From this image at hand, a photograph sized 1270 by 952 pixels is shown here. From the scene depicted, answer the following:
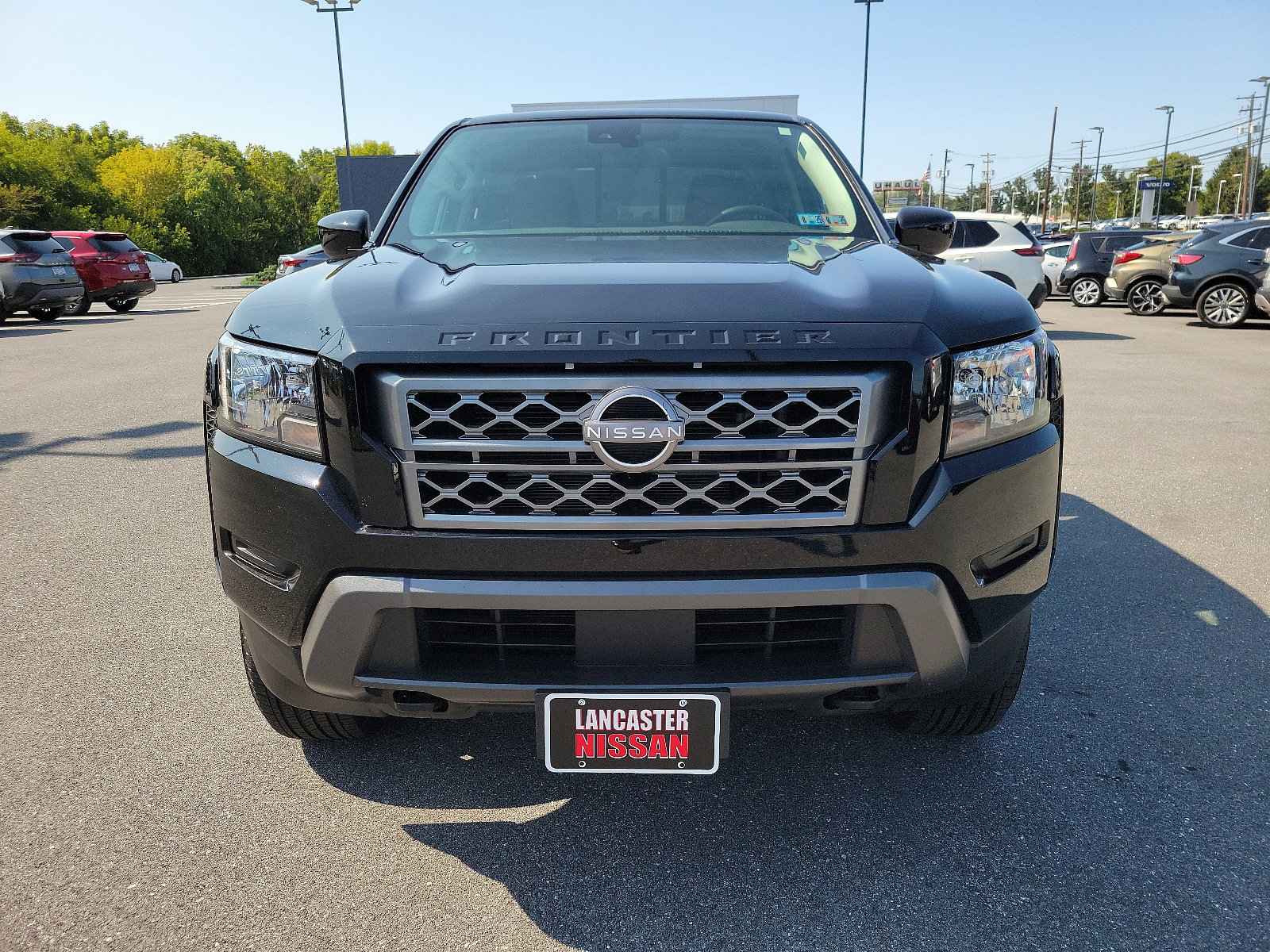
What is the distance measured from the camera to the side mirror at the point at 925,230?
9.27 ft

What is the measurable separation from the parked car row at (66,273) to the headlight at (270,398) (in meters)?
18.0

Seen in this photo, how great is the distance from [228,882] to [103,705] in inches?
45.3

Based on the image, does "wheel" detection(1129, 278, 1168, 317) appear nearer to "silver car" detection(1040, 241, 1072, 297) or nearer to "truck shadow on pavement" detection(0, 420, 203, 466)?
"silver car" detection(1040, 241, 1072, 297)

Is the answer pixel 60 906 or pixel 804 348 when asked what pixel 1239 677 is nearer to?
pixel 804 348

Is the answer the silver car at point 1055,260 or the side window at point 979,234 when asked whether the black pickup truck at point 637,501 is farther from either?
the silver car at point 1055,260

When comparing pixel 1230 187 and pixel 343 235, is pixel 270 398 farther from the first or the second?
pixel 1230 187

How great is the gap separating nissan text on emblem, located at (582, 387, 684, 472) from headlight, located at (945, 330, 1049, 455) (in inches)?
23.3

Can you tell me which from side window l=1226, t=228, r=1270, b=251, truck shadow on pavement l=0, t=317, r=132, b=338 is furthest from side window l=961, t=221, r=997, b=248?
truck shadow on pavement l=0, t=317, r=132, b=338

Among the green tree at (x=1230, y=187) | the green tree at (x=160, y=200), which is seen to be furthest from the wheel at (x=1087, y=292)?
the green tree at (x=1230, y=187)

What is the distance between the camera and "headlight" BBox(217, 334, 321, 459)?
6.50 ft

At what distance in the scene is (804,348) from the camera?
1.84 metres

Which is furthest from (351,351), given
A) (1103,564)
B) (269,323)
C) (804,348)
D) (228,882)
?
(1103,564)

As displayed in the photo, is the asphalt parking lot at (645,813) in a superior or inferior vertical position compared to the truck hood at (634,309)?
inferior

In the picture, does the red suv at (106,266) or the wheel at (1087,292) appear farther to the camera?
the wheel at (1087,292)
